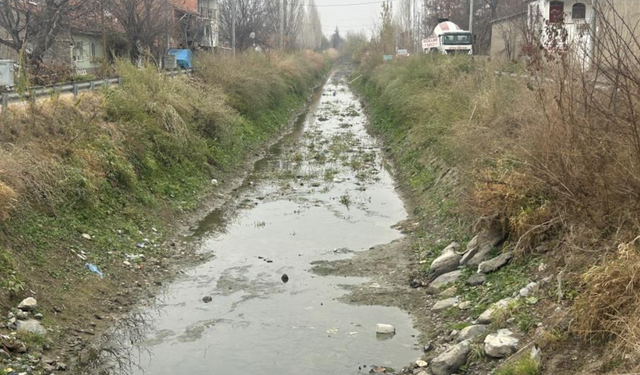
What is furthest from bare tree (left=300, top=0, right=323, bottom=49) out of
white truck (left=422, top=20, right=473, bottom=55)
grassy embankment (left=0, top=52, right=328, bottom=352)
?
grassy embankment (left=0, top=52, right=328, bottom=352)

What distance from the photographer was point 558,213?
29.8 ft

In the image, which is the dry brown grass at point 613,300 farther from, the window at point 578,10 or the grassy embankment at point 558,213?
the window at point 578,10

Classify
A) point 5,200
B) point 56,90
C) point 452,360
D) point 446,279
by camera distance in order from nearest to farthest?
point 452,360
point 5,200
point 446,279
point 56,90

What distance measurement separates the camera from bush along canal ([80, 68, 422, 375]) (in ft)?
28.5

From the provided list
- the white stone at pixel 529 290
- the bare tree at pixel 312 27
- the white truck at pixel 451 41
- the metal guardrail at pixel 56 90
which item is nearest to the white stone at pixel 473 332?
the white stone at pixel 529 290

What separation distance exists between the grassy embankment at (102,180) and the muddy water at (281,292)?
1085mm

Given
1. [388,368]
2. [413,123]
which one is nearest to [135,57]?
[413,123]

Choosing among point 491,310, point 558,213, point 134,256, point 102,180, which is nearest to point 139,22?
point 102,180

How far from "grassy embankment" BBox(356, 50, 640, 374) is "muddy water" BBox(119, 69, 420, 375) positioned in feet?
4.33

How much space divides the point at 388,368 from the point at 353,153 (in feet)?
55.0

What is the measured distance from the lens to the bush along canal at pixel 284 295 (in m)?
8.69

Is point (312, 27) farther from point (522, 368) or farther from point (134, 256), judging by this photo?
point (522, 368)

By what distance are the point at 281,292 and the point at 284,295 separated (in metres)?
0.15

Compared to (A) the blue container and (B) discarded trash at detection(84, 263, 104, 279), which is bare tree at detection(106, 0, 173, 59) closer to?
(A) the blue container
